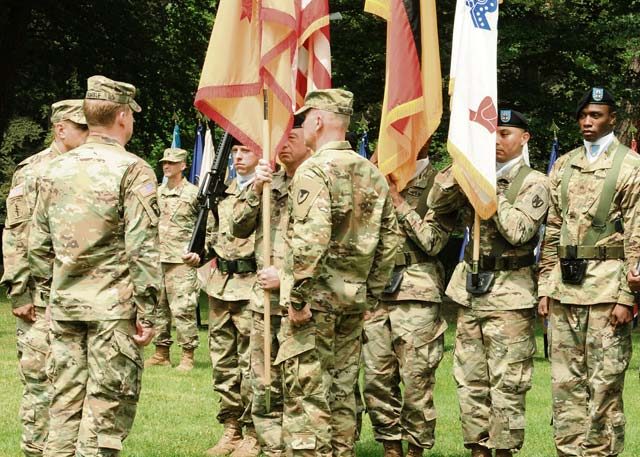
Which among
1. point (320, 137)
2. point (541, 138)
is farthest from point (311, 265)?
point (541, 138)

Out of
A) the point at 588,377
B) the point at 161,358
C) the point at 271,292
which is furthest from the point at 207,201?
the point at 161,358

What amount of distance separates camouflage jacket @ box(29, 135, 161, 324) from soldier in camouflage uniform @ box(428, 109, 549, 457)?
2683 millimetres

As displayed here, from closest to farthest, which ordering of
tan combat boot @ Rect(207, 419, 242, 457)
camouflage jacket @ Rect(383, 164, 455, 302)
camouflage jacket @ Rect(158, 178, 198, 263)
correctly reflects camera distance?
camouflage jacket @ Rect(383, 164, 455, 302), tan combat boot @ Rect(207, 419, 242, 457), camouflage jacket @ Rect(158, 178, 198, 263)

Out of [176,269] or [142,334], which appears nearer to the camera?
[142,334]

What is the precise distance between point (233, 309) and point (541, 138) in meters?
15.2

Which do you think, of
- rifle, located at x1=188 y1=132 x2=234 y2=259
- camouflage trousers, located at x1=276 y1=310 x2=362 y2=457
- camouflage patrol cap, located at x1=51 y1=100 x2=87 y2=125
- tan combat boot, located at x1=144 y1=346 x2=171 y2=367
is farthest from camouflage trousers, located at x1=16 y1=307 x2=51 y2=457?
tan combat boot, located at x1=144 y1=346 x2=171 y2=367

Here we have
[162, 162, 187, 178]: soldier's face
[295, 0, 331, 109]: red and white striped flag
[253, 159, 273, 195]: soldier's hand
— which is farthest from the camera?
[162, 162, 187, 178]: soldier's face

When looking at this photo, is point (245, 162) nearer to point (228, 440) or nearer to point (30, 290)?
point (30, 290)

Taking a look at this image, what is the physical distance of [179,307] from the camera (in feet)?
47.1

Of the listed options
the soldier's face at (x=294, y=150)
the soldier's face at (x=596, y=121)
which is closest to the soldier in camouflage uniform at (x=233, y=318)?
the soldier's face at (x=294, y=150)

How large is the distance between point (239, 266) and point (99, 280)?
8.66ft

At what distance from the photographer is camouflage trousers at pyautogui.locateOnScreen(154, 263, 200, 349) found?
46.2ft

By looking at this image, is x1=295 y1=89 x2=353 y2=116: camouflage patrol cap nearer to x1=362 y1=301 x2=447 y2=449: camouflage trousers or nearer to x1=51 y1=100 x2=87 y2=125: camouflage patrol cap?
x1=51 y1=100 x2=87 y2=125: camouflage patrol cap

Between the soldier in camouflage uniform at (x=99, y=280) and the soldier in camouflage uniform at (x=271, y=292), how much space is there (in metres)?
1.41
